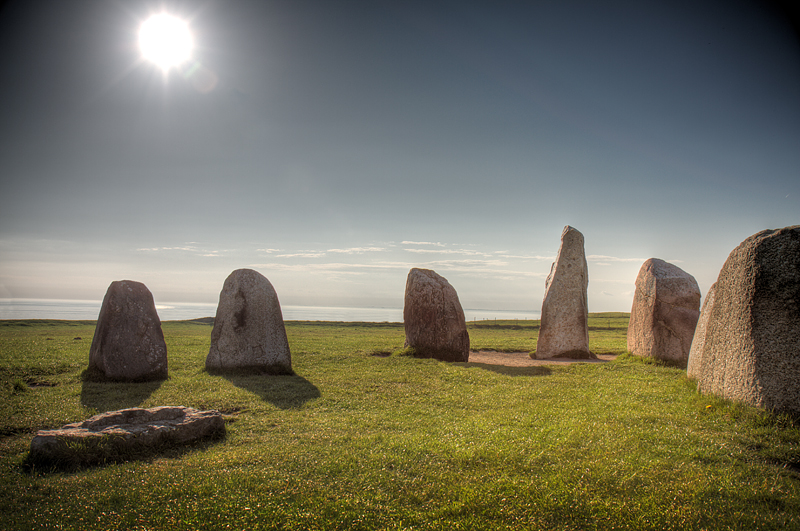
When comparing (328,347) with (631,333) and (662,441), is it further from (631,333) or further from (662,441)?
(662,441)

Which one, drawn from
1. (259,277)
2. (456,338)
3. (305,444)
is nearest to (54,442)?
(305,444)

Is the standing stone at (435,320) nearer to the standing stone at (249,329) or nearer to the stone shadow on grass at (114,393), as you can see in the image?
the standing stone at (249,329)

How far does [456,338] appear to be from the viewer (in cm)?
1855

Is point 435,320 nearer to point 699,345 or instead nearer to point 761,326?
point 699,345

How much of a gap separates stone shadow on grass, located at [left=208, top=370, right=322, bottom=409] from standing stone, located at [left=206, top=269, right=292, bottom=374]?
369 millimetres

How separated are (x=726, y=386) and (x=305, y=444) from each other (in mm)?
8826

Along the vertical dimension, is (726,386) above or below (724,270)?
below

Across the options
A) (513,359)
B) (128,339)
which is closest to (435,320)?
(513,359)

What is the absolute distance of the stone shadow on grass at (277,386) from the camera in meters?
10.8

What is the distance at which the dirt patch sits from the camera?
1880cm

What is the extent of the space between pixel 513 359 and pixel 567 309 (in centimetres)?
381

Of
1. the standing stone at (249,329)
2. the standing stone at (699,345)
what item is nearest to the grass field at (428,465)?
the standing stone at (699,345)

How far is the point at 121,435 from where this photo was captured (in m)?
6.97

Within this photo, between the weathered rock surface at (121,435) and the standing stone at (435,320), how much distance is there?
38.0 ft
